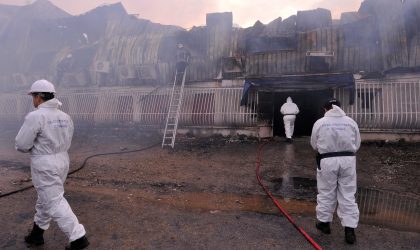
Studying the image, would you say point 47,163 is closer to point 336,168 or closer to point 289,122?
point 336,168

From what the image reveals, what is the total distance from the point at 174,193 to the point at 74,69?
466 inches

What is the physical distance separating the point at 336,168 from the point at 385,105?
26.4ft

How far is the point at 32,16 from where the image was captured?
63.4 ft

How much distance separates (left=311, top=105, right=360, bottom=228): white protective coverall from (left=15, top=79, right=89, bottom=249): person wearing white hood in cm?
328

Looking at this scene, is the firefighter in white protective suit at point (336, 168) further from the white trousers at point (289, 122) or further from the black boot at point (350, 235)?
the white trousers at point (289, 122)

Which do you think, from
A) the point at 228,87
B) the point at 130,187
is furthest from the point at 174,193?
the point at 228,87

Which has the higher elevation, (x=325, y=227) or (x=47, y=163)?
(x=47, y=163)

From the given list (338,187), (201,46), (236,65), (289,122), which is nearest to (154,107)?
(201,46)

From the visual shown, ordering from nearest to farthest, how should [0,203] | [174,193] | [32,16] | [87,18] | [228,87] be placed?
1. [0,203]
2. [174,193]
3. [228,87]
4. [87,18]
5. [32,16]

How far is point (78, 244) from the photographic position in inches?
165

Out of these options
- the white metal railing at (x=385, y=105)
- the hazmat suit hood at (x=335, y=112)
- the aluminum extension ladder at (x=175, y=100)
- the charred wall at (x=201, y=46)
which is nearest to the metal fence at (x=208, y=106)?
the white metal railing at (x=385, y=105)

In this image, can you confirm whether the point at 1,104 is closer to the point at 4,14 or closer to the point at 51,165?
the point at 4,14

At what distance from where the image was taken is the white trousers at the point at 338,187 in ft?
15.3

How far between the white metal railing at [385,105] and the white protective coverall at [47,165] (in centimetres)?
1016
